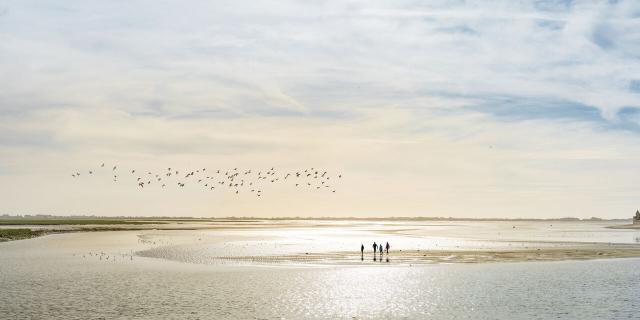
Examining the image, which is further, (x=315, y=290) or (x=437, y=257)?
(x=437, y=257)

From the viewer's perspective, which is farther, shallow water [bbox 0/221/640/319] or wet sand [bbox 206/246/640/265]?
wet sand [bbox 206/246/640/265]

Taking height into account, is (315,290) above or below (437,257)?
below

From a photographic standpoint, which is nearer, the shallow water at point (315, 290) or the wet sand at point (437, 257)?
the shallow water at point (315, 290)

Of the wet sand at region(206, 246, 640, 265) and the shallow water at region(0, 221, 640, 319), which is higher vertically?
the wet sand at region(206, 246, 640, 265)

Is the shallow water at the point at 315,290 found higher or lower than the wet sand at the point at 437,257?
lower

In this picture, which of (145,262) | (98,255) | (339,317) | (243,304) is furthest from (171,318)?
(98,255)

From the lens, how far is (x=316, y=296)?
42969mm

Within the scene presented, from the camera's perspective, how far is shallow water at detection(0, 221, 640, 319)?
37.1m

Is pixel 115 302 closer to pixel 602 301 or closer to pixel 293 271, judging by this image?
pixel 293 271

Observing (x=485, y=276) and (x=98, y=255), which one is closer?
(x=485, y=276)

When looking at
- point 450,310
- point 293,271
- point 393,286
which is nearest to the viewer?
point 450,310

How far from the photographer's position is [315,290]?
150 ft

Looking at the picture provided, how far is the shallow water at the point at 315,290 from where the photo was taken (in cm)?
3706

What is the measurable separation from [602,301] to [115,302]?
3273 centimetres
